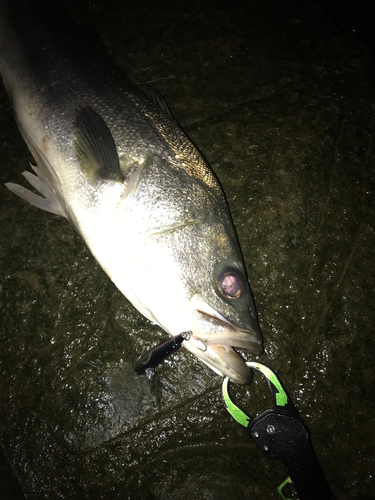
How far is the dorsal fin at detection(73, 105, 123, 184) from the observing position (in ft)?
6.06

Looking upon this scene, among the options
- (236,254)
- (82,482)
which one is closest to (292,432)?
(236,254)

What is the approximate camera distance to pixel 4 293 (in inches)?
91.4

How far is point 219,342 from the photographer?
1.61m

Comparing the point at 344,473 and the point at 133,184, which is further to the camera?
the point at 344,473

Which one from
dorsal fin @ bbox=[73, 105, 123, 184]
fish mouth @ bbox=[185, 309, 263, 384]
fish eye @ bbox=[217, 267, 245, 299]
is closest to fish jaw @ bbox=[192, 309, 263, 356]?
fish mouth @ bbox=[185, 309, 263, 384]

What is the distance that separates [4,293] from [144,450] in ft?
4.77

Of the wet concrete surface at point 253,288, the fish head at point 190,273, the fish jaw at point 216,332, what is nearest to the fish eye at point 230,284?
the fish head at point 190,273

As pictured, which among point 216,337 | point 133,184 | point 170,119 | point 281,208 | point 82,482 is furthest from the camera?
point 281,208

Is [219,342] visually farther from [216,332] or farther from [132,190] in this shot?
[132,190]

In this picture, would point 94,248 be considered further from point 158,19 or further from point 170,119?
point 158,19

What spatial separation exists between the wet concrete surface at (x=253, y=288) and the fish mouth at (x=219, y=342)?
621mm

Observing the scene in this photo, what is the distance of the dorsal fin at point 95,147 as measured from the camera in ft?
6.06

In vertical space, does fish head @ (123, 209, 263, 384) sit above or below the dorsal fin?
below

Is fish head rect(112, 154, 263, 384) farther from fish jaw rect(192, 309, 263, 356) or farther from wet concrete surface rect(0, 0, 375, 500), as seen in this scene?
wet concrete surface rect(0, 0, 375, 500)
